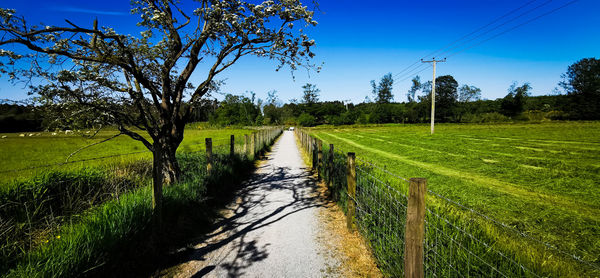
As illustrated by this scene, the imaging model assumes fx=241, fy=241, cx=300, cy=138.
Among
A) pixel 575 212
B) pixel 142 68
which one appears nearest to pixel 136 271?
pixel 142 68

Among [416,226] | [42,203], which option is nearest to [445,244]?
[416,226]

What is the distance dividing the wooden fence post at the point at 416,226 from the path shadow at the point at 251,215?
217cm

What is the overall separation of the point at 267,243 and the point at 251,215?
1.37 metres

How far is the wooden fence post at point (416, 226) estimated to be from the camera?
7.96ft

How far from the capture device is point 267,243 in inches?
163

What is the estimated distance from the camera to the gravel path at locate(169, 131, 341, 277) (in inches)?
133

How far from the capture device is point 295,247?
13.3ft

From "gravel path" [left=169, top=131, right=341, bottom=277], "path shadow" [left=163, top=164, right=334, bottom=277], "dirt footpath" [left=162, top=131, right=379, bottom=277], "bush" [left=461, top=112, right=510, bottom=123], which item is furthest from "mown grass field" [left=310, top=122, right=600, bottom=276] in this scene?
"bush" [left=461, top=112, right=510, bottom=123]

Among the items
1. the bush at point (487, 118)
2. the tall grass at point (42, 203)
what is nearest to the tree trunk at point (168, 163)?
the tall grass at point (42, 203)

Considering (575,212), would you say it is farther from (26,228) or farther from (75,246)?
(26,228)

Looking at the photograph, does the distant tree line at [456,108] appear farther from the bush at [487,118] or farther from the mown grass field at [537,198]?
the mown grass field at [537,198]

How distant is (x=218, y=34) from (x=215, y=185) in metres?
3.94

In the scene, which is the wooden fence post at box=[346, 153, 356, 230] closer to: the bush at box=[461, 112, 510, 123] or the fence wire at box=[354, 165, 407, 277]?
the fence wire at box=[354, 165, 407, 277]

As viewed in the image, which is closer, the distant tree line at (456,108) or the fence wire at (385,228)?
the fence wire at (385,228)
